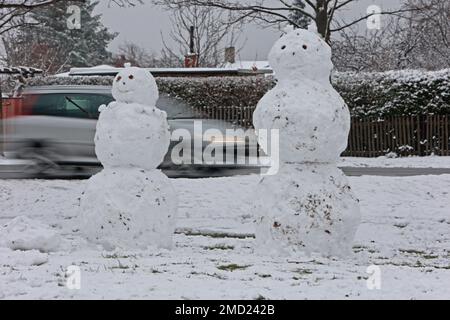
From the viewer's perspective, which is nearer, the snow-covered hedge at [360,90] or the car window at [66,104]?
the car window at [66,104]

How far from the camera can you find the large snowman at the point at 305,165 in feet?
22.9

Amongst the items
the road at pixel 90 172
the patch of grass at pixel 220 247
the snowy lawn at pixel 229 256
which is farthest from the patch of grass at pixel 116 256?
the road at pixel 90 172

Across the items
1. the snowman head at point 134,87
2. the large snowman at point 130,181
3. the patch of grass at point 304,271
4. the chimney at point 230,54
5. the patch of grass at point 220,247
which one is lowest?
the patch of grass at point 220,247

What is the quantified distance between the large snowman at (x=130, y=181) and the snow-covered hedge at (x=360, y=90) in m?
14.7

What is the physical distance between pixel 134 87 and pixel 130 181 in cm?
110

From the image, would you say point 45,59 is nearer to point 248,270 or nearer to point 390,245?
point 390,245

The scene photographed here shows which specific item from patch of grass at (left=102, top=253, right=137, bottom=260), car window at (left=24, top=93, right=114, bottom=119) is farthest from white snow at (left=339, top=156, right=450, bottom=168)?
patch of grass at (left=102, top=253, right=137, bottom=260)

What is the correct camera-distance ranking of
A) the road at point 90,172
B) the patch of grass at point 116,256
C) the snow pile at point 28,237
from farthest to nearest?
the road at point 90,172 → the snow pile at point 28,237 → the patch of grass at point 116,256

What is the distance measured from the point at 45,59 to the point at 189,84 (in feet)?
75.1

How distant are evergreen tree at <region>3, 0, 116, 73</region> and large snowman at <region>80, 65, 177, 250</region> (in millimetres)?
33720

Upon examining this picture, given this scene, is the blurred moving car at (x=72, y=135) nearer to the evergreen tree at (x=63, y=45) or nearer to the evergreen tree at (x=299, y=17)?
the evergreen tree at (x=299, y=17)

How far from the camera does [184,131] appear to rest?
13602 millimetres

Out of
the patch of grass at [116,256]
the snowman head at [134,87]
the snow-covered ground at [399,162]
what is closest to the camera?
the patch of grass at [116,256]

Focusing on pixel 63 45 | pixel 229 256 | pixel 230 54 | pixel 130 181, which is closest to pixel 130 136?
pixel 130 181
